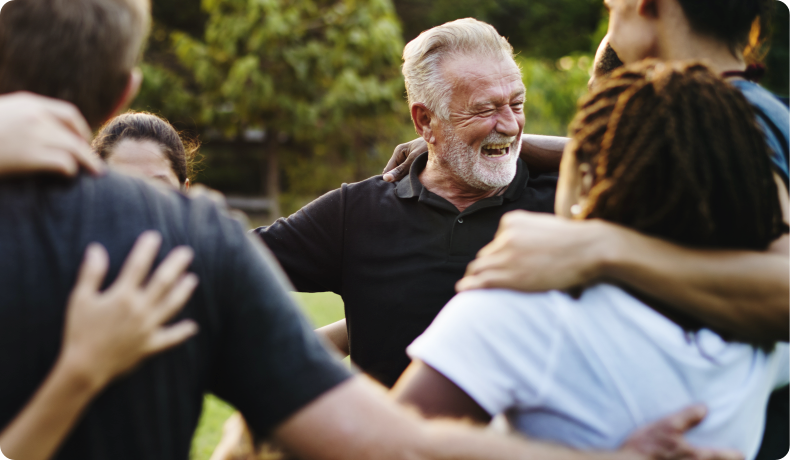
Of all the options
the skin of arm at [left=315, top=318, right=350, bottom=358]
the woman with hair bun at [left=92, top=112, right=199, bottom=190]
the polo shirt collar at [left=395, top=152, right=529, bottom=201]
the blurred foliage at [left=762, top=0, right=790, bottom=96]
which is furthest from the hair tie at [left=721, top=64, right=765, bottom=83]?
the blurred foliage at [left=762, top=0, right=790, bottom=96]

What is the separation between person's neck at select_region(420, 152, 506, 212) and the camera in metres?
2.85

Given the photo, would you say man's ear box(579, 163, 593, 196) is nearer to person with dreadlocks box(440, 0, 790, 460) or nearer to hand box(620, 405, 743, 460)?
person with dreadlocks box(440, 0, 790, 460)

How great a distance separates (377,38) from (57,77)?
1468 centimetres

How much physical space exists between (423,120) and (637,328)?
2159 mm

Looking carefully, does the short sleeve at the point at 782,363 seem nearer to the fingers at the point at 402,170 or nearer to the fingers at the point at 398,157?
the fingers at the point at 402,170

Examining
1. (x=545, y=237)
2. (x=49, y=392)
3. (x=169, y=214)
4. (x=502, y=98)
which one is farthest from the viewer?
(x=502, y=98)

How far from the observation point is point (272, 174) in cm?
1747

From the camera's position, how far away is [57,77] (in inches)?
46.5

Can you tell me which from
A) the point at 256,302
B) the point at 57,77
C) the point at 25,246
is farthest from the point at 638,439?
the point at 57,77

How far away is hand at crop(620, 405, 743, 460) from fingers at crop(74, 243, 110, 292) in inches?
37.9

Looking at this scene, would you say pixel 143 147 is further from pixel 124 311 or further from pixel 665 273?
pixel 665 273

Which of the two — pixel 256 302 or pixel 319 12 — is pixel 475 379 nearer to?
pixel 256 302

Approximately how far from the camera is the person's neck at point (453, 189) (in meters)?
2.85

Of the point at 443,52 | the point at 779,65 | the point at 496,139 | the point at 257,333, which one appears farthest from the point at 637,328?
the point at 779,65
